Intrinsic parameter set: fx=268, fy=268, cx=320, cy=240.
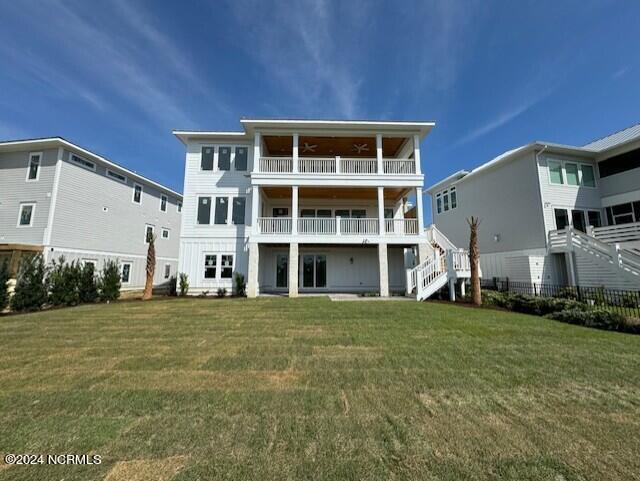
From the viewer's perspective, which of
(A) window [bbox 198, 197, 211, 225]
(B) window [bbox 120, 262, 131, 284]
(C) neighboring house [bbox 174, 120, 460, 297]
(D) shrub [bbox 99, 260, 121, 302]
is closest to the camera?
(D) shrub [bbox 99, 260, 121, 302]

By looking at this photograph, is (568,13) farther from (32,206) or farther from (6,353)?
(32,206)

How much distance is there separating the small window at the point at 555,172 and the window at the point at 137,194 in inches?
1080

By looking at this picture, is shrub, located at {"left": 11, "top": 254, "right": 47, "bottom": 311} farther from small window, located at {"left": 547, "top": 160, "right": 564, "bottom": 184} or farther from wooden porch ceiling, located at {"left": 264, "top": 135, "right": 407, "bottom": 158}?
small window, located at {"left": 547, "top": 160, "right": 564, "bottom": 184}

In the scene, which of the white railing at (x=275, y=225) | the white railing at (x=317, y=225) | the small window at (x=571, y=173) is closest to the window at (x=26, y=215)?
the white railing at (x=275, y=225)

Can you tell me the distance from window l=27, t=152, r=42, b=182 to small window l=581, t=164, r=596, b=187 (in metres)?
31.7

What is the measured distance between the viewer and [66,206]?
1528cm

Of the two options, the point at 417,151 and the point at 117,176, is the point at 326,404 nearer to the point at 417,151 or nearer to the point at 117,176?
the point at 417,151

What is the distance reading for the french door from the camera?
1627cm

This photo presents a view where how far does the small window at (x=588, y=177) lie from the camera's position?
1606 cm

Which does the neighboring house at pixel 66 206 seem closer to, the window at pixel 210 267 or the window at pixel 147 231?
the window at pixel 147 231

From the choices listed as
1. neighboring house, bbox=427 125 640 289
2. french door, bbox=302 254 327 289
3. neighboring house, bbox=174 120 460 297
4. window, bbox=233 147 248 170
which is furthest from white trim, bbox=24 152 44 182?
neighboring house, bbox=427 125 640 289

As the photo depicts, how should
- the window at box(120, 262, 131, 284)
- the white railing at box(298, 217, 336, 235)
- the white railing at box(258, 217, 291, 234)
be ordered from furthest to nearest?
the window at box(120, 262, 131, 284) < the white railing at box(298, 217, 336, 235) < the white railing at box(258, 217, 291, 234)

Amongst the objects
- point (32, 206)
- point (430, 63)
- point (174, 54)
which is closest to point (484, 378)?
point (430, 63)

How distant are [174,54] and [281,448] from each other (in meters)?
15.8
